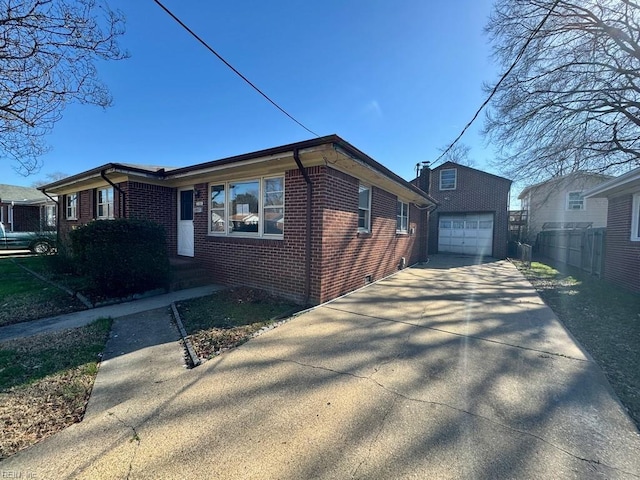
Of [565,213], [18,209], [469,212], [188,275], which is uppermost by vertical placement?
[565,213]

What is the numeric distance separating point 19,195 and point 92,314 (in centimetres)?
3170

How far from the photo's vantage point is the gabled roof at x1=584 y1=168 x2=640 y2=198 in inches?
291

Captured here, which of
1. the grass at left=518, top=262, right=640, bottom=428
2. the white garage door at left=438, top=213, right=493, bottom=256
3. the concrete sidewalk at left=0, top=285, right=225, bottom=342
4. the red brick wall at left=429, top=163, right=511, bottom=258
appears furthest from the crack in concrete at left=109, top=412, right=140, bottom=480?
the white garage door at left=438, top=213, right=493, bottom=256

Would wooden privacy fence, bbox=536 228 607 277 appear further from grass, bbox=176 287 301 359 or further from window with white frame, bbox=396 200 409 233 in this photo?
grass, bbox=176 287 301 359

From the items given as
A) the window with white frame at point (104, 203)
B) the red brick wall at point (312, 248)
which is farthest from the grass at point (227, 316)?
the window with white frame at point (104, 203)

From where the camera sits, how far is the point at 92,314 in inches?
208

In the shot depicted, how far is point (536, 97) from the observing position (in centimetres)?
1141

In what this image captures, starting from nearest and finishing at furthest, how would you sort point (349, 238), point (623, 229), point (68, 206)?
point (349, 238)
point (623, 229)
point (68, 206)

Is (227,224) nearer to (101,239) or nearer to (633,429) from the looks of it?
(101,239)

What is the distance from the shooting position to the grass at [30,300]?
5115 millimetres

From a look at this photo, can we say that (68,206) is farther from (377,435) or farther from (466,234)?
(466,234)

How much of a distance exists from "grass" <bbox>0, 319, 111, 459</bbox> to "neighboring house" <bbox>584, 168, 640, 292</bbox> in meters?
11.5

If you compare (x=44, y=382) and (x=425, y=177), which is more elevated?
(x=425, y=177)

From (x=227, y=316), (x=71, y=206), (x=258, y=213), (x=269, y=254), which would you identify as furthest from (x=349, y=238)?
(x=71, y=206)
